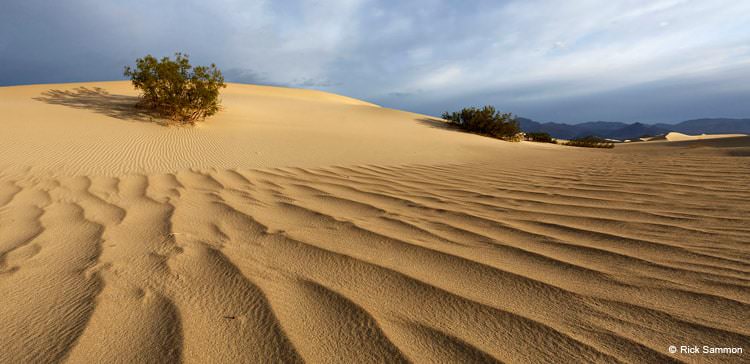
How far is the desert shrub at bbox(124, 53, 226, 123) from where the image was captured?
844 cm

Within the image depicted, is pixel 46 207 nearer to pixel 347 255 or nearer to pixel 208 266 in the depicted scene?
pixel 208 266

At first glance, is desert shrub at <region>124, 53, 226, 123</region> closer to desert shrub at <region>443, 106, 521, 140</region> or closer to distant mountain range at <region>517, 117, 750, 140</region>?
desert shrub at <region>443, 106, 521, 140</region>

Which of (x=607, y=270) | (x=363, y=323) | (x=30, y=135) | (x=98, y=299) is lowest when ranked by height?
(x=30, y=135)

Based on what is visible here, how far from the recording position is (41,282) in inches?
55.3

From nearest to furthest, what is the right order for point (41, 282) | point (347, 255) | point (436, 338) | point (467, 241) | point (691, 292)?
point (436, 338)
point (691, 292)
point (41, 282)
point (347, 255)
point (467, 241)

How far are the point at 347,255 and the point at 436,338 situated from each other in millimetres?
700

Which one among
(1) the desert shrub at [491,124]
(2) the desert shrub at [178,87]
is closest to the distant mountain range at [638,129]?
(1) the desert shrub at [491,124]

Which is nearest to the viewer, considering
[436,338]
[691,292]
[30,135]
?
[436,338]

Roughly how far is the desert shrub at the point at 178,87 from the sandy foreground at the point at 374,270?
18.1ft

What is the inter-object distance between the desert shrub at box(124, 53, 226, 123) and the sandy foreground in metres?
5.51

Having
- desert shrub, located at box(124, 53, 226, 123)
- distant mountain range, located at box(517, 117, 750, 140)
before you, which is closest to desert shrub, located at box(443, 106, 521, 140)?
desert shrub, located at box(124, 53, 226, 123)

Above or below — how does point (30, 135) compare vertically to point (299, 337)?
below

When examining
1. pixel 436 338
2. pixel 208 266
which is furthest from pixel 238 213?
pixel 436 338

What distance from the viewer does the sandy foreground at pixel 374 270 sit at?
1029mm
